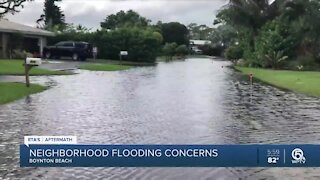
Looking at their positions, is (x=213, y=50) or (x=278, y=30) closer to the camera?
(x=278, y=30)

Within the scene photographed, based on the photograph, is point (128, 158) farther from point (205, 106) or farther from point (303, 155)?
point (205, 106)

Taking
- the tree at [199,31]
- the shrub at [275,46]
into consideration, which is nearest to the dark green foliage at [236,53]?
the shrub at [275,46]

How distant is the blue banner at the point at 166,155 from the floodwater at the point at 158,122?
6.32 feet

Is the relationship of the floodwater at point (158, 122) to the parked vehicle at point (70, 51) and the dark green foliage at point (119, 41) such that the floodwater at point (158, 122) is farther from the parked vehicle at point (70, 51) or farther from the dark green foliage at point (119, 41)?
the dark green foliage at point (119, 41)

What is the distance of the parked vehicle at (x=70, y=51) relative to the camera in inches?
2132

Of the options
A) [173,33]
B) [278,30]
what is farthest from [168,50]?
[278,30]

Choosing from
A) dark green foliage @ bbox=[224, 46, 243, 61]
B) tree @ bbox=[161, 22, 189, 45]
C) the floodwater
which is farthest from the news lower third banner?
tree @ bbox=[161, 22, 189, 45]

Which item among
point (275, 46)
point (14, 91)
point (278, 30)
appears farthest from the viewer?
point (278, 30)

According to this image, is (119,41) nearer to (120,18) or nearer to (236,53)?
(236,53)

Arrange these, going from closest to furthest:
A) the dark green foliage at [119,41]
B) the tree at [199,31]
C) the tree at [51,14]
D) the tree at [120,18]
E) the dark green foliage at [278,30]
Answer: the dark green foliage at [278,30] < the dark green foliage at [119,41] < the tree at [51,14] < the tree at [120,18] < the tree at [199,31]

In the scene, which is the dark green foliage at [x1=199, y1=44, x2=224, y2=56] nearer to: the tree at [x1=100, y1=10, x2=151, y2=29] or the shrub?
the tree at [x1=100, y1=10, x2=151, y2=29]

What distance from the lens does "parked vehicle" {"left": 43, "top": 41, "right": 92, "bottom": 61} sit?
54156 mm

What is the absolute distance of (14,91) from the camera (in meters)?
20.6

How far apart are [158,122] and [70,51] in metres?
42.0
